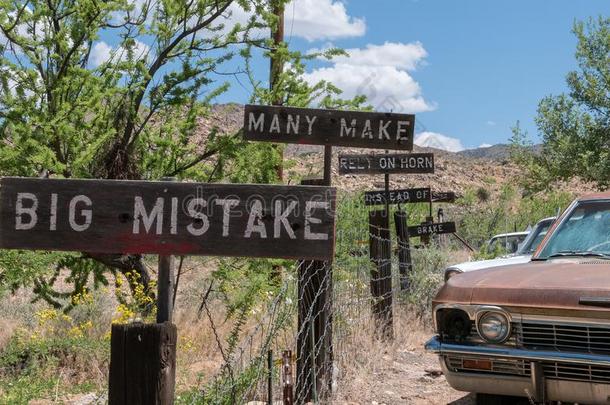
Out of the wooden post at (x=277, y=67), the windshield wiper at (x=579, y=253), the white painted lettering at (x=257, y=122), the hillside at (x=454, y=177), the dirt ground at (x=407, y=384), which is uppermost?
the hillside at (x=454, y=177)


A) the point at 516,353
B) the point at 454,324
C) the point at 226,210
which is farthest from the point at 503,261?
the point at 226,210

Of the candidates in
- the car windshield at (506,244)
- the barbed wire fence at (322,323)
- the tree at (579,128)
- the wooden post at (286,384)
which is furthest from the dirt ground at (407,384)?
the tree at (579,128)

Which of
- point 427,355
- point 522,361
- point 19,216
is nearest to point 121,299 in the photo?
point 427,355

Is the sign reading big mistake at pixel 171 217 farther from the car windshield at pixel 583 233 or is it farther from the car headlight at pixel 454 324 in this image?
the car windshield at pixel 583 233

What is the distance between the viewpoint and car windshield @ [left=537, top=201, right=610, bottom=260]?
18.0 ft

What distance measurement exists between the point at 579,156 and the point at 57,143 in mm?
17955

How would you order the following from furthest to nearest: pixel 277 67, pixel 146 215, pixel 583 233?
pixel 277 67
pixel 583 233
pixel 146 215

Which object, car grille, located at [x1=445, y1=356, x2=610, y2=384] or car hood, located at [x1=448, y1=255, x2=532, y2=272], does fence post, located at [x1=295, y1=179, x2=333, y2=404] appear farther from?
car hood, located at [x1=448, y1=255, x2=532, y2=272]

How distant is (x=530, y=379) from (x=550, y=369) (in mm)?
130

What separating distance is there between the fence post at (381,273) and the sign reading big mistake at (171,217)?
5265 millimetres

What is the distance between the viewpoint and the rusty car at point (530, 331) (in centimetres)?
438

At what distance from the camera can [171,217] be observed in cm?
273

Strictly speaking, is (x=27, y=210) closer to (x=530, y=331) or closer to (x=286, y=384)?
(x=286, y=384)

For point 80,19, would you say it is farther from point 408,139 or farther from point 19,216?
point 19,216
